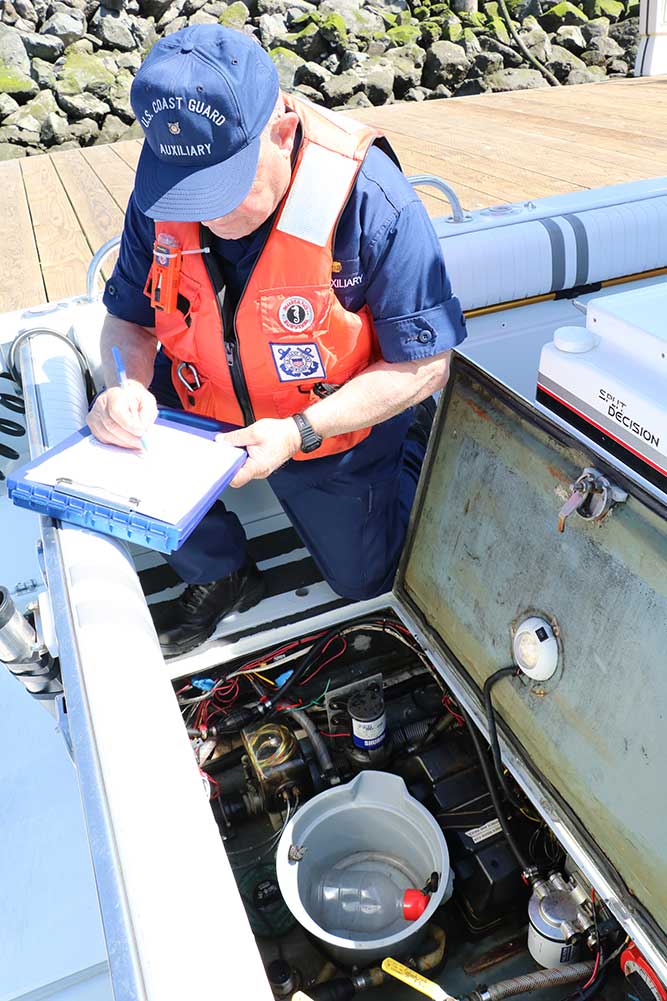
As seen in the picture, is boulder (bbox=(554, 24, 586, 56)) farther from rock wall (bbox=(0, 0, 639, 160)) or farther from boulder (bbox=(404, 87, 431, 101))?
boulder (bbox=(404, 87, 431, 101))

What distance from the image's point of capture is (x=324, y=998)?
1412 millimetres

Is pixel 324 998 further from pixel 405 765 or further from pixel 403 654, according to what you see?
pixel 403 654

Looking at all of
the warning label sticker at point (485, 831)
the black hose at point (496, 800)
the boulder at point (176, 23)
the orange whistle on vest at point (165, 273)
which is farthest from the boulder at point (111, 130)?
the warning label sticker at point (485, 831)

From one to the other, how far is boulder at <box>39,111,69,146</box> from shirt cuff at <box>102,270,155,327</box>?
7776 millimetres

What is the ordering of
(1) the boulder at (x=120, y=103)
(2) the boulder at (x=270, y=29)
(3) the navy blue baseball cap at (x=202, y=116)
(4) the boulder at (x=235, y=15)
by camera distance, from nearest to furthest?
(3) the navy blue baseball cap at (x=202, y=116) < (1) the boulder at (x=120, y=103) < (2) the boulder at (x=270, y=29) < (4) the boulder at (x=235, y=15)

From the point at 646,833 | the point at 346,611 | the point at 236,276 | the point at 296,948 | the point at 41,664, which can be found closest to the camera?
the point at 646,833

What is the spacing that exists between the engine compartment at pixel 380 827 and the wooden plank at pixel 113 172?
2.76 meters

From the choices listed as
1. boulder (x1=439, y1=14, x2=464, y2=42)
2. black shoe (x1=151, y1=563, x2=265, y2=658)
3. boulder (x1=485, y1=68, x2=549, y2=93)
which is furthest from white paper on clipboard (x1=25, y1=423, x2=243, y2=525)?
boulder (x1=439, y1=14, x2=464, y2=42)

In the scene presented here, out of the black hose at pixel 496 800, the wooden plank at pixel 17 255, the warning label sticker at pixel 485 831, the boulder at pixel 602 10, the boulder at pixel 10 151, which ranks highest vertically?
the boulder at pixel 602 10

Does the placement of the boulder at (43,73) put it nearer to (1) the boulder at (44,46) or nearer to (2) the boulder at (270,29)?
(1) the boulder at (44,46)

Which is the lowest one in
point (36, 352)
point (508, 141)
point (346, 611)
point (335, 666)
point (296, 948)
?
point (296, 948)

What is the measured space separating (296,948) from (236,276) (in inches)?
56.3

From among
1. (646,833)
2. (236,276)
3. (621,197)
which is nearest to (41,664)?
(236,276)

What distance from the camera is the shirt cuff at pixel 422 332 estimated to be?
163 centimetres
